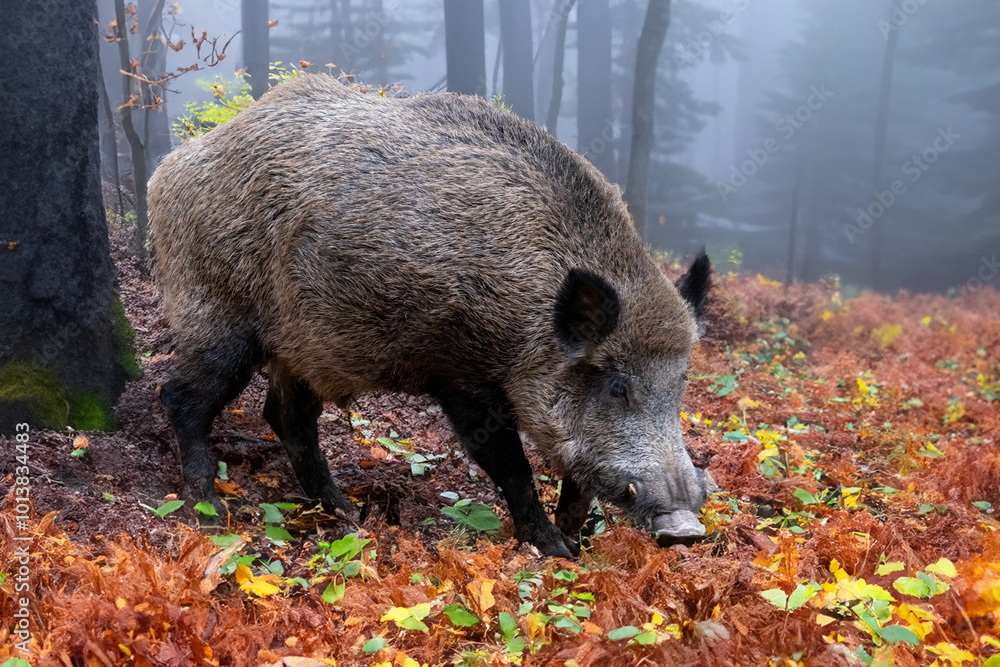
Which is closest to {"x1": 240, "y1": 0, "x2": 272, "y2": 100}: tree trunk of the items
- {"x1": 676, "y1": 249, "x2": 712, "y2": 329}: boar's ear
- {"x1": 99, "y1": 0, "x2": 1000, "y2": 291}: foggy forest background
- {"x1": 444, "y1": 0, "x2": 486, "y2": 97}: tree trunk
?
{"x1": 99, "y1": 0, "x2": 1000, "y2": 291}: foggy forest background

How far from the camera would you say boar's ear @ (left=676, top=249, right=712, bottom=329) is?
3.68 m

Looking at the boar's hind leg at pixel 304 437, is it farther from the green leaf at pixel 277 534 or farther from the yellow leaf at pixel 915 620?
the yellow leaf at pixel 915 620

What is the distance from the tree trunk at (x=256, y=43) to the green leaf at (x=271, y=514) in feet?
18.1

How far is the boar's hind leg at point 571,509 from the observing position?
11.9 ft

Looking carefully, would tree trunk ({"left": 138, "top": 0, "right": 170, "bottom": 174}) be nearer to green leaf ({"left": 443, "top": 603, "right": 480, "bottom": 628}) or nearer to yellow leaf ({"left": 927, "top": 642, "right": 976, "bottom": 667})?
green leaf ({"left": 443, "top": 603, "right": 480, "bottom": 628})

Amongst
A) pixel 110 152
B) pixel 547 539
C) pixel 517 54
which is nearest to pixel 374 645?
pixel 547 539

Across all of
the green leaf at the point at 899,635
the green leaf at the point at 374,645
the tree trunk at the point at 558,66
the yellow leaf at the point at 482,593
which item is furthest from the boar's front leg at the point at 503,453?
the tree trunk at the point at 558,66

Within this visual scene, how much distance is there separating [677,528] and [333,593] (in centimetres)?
131

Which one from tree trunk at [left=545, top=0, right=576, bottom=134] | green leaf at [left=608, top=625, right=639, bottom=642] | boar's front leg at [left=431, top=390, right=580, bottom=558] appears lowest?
boar's front leg at [left=431, top=390, right=580, bottom=558]

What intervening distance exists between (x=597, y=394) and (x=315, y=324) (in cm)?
142

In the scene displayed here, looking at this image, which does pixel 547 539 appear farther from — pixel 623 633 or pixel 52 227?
pixel 52 227

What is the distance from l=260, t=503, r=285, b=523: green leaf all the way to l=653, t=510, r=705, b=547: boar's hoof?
1.73 m

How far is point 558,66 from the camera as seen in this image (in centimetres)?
1159

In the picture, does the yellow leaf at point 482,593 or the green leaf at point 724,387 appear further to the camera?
the green leaf at point 724,387
